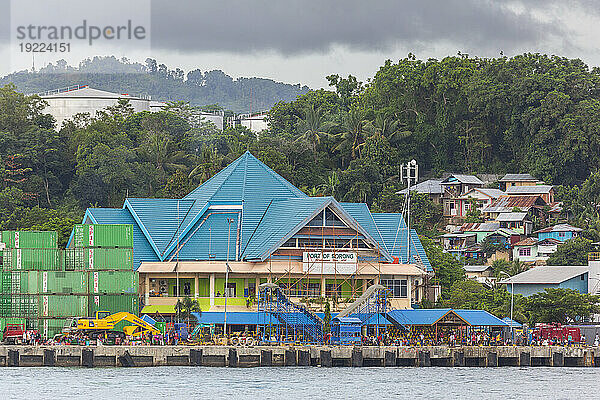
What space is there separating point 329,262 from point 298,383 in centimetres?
1947

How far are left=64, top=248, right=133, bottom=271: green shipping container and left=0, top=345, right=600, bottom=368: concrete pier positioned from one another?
26.8ft

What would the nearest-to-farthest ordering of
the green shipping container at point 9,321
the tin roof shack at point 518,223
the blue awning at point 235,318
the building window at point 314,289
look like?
1. the green shipping container at point 9,321
2. the blue awning at point 235,318
3. the building window at point 314,289
4. the tin roof shack at point 518,223

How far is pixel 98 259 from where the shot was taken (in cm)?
7612

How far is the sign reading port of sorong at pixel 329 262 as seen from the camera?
82375 mm

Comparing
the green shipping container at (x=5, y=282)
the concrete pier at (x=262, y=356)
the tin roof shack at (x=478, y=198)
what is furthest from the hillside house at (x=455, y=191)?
the green shipping container at (x=5, y=282)

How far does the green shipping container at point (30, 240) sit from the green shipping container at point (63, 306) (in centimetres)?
323

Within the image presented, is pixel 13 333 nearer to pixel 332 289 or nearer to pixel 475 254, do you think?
pixel 332 289

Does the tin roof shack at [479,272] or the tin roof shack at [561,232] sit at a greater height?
the tin roof shack at [561,232]

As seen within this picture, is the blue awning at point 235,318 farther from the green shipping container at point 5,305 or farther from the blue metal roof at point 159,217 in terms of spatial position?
the green shipping container at point 5,305

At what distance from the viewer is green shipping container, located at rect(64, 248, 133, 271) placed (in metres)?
76.0

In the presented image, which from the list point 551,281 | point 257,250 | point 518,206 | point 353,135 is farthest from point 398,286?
point 353,135

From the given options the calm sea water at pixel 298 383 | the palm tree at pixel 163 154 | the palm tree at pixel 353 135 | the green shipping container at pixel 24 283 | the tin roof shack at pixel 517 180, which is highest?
the palm tree at pixel 353 135

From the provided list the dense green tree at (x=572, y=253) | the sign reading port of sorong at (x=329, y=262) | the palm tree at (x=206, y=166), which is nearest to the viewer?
the sign reading port of sorong at (x=329, y=262)

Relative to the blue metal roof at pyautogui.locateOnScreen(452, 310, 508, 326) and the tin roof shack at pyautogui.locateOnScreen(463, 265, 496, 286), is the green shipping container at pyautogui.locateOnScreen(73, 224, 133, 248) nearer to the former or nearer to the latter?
the blue metal roof at pyautogui.locateOnScreen(452, 310, 508, 326)
